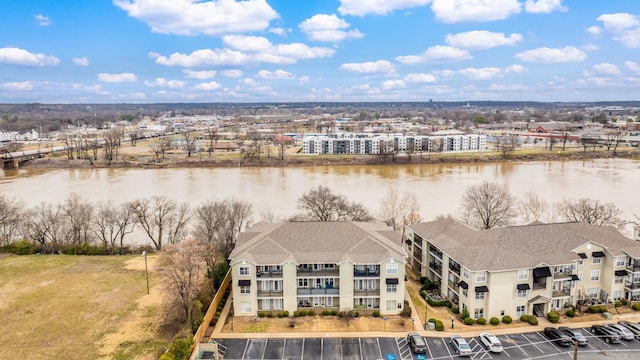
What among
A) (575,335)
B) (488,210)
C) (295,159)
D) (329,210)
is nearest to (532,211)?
(488,210)

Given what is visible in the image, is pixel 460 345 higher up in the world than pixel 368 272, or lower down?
lower down

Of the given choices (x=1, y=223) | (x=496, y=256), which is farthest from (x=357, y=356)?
(x=1, y=223)

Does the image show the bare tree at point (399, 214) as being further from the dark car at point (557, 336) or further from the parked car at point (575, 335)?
the parked car at point (575, 335)

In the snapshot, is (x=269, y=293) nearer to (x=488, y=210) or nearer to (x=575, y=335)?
(x=575, y=335)

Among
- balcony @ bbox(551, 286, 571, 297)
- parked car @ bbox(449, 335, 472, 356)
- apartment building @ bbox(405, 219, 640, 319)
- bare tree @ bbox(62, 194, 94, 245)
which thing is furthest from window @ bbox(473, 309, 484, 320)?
bare tree @ bbox(62, 194, 94, 245)

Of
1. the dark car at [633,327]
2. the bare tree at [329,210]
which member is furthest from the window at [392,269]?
the dark car at [633,327]
